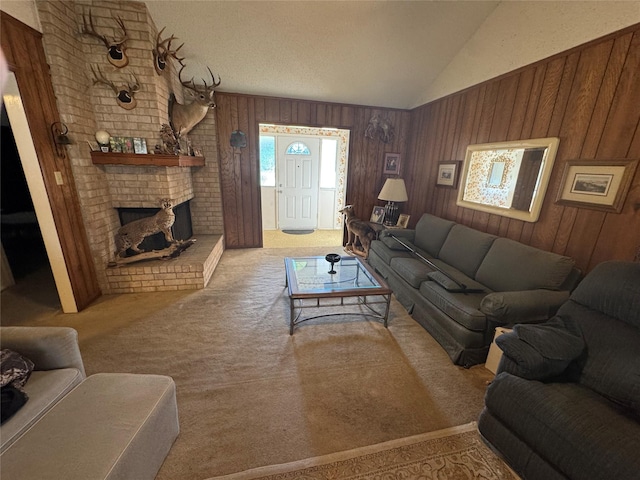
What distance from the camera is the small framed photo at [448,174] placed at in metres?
3.27

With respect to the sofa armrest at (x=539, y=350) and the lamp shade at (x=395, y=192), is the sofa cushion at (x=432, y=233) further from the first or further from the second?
the sofa armrest at (x=539, y=350)

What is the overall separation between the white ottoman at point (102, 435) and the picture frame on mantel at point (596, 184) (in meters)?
3.00

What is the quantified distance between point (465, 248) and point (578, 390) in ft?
5.30

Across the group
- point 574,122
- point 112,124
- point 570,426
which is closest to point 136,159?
point 112,124

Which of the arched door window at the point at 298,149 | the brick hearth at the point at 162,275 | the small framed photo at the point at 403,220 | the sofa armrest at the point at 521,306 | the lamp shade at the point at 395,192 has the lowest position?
the brick hearth at the point at 162,275

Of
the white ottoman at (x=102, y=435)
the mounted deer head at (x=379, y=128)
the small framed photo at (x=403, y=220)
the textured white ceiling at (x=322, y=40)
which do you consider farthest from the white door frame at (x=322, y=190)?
the white ottoman at (x=102, y=435)

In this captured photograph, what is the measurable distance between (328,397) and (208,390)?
2.53ft

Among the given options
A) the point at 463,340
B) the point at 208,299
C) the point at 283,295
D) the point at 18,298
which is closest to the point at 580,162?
the point at 463,340

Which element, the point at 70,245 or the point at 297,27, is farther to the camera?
the point at 297,27

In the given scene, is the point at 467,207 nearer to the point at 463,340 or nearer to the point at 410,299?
the point at 410,299

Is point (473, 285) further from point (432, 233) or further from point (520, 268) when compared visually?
point (432, 233)

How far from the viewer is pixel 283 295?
9.51 ft

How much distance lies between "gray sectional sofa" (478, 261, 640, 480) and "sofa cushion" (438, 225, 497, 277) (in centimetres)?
100

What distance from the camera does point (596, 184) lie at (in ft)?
6.23
